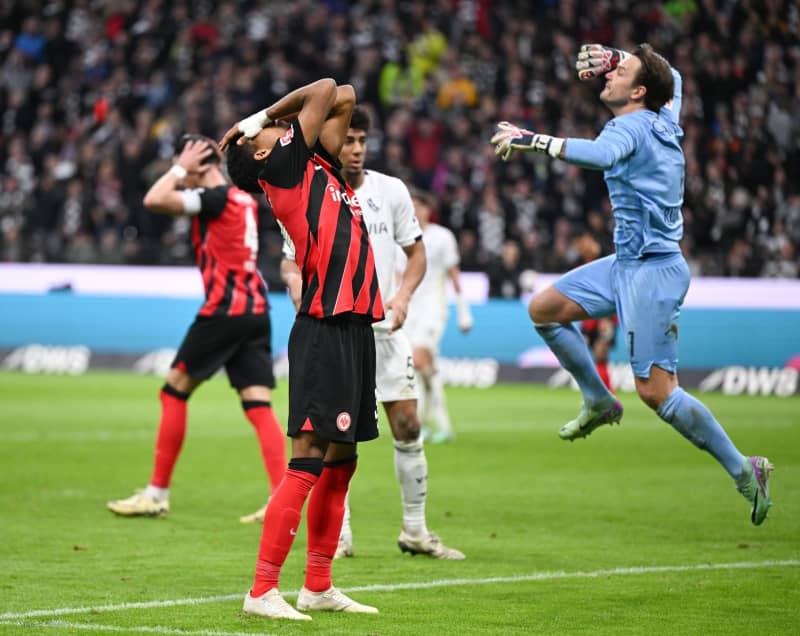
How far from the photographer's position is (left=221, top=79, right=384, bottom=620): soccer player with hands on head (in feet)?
20.4

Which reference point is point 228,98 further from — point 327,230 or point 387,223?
point 327,230

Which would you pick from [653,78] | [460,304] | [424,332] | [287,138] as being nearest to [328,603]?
[287,138]

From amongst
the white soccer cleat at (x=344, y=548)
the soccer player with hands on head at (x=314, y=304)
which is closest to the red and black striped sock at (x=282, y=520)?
the soccer player with hands on head at (x=314, y=304)

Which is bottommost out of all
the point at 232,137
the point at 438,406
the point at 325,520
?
the point at 438,406

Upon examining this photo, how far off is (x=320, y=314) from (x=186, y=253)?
17.1 m

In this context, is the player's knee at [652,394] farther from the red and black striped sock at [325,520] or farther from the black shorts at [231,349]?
the black shorts at [231,349]

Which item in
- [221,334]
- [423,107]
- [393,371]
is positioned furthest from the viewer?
[423,107]

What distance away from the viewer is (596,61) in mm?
7160

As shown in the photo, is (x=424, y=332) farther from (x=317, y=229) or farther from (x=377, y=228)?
(x=317, y=229)

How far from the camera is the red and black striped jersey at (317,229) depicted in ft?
20.5

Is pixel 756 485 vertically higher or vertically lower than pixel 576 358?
lower

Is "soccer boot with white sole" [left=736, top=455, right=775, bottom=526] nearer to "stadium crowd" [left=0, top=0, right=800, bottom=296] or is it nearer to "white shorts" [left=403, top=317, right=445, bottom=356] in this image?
"white shorts" [left=403, top=317, right=445, bottom=356]

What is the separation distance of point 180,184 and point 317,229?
3.37 m

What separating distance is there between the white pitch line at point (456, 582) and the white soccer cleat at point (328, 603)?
37cm
